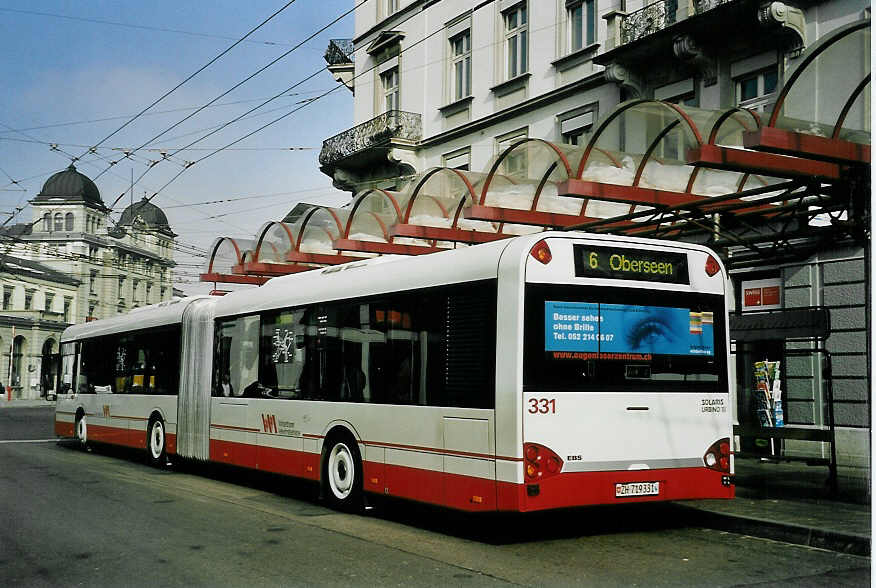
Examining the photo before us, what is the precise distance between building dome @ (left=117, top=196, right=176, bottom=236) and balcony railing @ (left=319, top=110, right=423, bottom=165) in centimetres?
575

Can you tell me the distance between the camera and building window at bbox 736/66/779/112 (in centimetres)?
1809

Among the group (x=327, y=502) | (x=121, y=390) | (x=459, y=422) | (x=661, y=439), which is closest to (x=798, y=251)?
(x=661, y=439)

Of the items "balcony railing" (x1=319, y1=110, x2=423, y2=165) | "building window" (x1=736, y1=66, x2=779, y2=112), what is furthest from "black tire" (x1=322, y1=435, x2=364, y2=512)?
"balcony railing" (x1=319, y1=110, x2=423, y2=165)

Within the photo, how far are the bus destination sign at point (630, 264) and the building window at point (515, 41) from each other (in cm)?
1569

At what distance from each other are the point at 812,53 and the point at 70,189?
19.6m

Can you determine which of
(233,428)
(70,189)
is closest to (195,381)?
(233,428)

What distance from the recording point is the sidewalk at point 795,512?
29.3 feet

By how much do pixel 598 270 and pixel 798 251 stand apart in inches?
160

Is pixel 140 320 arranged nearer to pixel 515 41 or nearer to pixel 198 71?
pixel 198 71

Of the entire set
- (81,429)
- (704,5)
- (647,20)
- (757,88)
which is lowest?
(81,429)

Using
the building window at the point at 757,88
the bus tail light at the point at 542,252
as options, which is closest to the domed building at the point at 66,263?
the building window at the point at 757,88

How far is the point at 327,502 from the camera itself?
38.6ft

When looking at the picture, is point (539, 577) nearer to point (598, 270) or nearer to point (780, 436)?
point (598, 270)

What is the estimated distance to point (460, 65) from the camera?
2719cm
